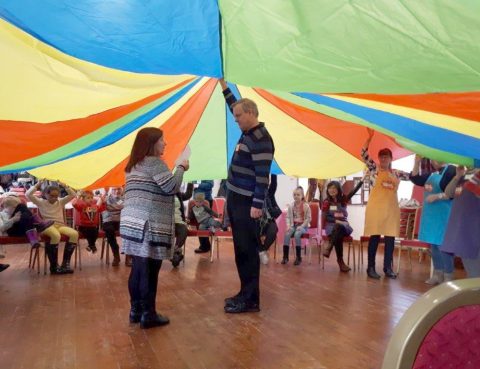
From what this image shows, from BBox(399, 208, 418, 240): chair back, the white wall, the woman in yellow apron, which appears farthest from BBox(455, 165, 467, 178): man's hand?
the white wall

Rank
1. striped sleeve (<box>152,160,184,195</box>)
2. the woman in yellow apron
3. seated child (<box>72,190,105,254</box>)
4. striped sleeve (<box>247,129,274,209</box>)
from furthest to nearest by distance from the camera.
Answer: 1. seated child (<box>72,190,105,254</box>)
2. the woman in yellow apron
3. striped sleeve (<box>247,129,274,209</box>)
4. striped sleeve (<box>152,160,184,195</box>)

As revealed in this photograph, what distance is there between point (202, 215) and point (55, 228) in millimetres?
2020

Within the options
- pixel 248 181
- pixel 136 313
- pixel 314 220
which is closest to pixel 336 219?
pixel 314 220

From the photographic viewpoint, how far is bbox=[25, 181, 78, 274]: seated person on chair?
498cm

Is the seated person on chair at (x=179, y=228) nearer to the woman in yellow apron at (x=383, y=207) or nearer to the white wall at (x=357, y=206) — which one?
the woman in yellow apron at (x=383, y=207)

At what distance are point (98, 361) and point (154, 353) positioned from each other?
0.93ft

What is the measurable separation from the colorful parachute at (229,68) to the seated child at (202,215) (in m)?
2.52

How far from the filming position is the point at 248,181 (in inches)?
118

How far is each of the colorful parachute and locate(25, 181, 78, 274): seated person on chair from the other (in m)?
1.26

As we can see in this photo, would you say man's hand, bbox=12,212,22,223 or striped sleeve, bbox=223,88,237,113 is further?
man's hand, bbox=12,212,22,223

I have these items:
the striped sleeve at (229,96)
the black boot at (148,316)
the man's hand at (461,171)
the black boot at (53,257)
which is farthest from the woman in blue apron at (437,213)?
the black boot at (53,257)

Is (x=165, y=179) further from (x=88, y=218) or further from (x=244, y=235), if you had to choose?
(x=88, y=218)

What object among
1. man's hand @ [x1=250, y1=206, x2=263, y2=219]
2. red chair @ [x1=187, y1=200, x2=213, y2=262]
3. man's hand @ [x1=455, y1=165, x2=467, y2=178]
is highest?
man's hand @ [x1=455, y1=165, x2=467, y2=178]

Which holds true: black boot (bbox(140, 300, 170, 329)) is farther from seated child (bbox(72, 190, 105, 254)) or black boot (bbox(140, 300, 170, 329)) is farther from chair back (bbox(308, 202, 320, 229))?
chair back (bbox(308, 202, 320, 229))
